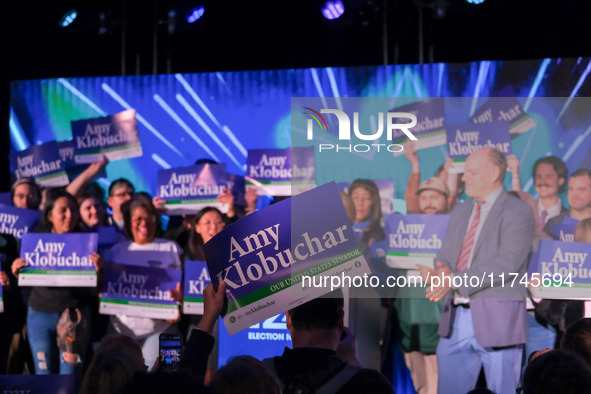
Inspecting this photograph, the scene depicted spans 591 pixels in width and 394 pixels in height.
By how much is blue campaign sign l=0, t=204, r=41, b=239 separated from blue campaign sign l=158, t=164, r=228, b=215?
114 centimetres

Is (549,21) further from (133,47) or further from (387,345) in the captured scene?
(133,47)

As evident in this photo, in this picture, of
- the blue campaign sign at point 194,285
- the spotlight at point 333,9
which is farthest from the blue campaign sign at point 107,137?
the spotlight at point 333,9

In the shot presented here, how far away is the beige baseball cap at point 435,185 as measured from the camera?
5547 mm

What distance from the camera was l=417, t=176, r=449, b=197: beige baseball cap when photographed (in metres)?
5.55

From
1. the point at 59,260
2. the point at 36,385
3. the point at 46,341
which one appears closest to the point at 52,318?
the point at 46,341

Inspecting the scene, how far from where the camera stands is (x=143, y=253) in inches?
230

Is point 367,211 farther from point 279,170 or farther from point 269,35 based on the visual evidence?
point 269,35

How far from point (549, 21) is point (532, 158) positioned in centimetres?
111

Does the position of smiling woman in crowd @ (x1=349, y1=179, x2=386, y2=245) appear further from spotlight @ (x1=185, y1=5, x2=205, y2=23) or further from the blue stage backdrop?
spotlight @ (x1=185, y1=5, x2=205, y2=23)

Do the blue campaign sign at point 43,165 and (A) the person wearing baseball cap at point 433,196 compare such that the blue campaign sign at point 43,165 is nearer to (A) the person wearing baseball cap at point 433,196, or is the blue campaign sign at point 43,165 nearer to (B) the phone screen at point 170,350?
(A) the person wearing baseball cap at point 433,196

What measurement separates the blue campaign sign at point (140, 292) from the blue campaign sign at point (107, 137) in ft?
3.05

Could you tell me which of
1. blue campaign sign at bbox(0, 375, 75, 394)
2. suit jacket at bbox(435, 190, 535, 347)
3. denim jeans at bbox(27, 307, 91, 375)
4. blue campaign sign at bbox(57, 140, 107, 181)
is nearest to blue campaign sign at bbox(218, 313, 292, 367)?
denim jeans at bbox(27, 307, 91, 375)

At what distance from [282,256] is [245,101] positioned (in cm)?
354

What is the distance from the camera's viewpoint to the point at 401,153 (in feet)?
18.4
